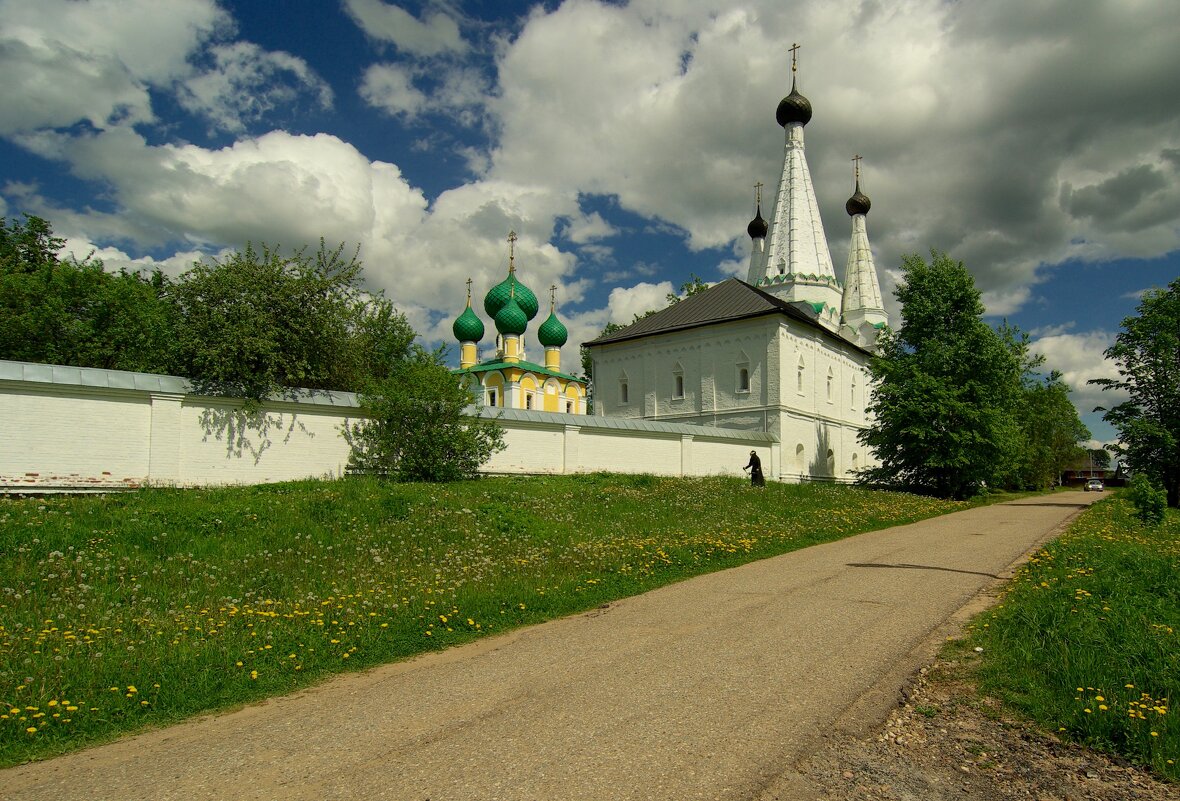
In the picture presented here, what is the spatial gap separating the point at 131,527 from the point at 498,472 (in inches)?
452

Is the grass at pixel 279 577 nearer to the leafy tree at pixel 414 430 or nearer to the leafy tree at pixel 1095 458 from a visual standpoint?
the leafy tree at pixel 414 430

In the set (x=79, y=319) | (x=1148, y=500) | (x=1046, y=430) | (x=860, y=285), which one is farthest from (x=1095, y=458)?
(x=79, y=319)

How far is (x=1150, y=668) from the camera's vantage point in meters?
5.20

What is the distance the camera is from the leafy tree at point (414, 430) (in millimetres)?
18375

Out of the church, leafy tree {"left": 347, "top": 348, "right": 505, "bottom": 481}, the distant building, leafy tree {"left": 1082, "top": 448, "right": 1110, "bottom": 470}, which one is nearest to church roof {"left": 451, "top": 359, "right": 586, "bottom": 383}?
the distant building

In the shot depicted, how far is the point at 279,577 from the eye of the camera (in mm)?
8711

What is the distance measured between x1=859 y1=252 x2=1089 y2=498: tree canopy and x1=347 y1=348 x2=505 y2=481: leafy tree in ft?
60.4

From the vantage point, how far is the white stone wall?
111 ft

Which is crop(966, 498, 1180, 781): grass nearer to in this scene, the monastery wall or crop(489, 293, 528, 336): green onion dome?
the monastery wall

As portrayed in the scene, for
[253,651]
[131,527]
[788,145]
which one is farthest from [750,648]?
[788,145]

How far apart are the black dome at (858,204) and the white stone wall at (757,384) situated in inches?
563

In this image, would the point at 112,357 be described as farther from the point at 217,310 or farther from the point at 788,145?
the point at 788,145

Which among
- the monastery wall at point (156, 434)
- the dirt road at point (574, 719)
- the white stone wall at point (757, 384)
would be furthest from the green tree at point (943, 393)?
the dirt road at point (574, 719)

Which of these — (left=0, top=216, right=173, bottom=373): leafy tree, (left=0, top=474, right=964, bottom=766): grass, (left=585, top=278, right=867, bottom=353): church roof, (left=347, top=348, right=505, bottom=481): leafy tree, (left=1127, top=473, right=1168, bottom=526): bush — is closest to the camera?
(left=0, top=474, right=964, bottom=766): grass
